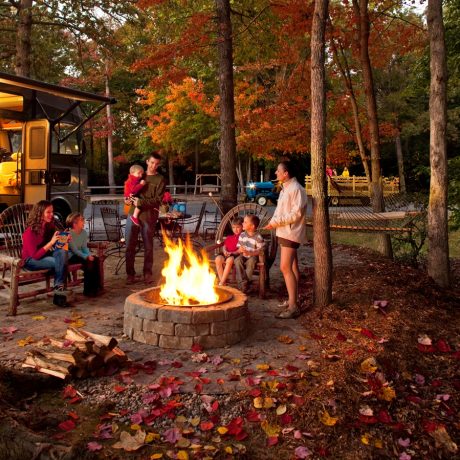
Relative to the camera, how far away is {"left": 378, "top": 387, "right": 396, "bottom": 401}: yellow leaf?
3.74 m

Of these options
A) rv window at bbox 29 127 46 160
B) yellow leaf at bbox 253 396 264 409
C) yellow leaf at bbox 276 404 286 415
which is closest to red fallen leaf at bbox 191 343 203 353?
yellow leaf at bbox 253 396 264 409

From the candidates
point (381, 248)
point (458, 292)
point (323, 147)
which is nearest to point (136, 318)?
point (323, 147)

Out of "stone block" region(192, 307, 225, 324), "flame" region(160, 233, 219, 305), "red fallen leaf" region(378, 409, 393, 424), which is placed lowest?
"red fallen leaf" region(378, 409, 393, 424)

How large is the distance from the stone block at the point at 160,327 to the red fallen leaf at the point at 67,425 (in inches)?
59.5

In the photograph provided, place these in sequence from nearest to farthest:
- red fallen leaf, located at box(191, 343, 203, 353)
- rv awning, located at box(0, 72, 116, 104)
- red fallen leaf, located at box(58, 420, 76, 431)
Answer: red fallen leaf, located at box(58, 420, 76, 431) → red fallen leaf, located at box(191, 343, 203, 353) → rv awning, located at box(0, 72, 116, 104)

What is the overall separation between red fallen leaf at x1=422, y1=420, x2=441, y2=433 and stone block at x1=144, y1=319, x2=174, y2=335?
228 cm

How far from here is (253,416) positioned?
340 cm

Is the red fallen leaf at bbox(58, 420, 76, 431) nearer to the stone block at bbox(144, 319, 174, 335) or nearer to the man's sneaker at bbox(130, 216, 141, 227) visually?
the stone block at bbox(144, 319, 174, 335)

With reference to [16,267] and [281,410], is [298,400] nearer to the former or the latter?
[281,410]

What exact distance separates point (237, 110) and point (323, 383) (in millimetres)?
18289

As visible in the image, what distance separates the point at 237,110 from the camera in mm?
21078

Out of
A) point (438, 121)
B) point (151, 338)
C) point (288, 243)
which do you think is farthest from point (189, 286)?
point (438, 121)

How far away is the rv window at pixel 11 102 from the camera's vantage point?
11.0 metres

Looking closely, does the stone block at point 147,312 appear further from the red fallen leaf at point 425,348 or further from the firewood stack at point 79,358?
the red fallen leaf at point 425,348
